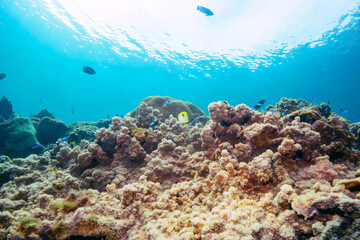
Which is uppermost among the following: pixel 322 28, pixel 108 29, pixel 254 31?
pixel 322 28

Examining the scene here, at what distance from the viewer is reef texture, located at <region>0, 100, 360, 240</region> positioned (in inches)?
59.0

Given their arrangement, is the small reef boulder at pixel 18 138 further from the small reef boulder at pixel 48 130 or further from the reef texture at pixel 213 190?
the reef texture at pixel 213 190

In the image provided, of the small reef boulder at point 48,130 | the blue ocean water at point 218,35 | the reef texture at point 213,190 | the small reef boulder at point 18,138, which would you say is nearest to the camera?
the reef texture at point 213,190

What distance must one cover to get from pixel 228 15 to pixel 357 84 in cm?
5536

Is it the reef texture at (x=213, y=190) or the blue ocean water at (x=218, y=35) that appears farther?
the blue ocean water at (x=218, y=35)

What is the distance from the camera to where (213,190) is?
94.3 inches

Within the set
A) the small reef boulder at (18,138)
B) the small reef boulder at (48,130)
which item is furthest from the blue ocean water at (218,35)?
the small reef boulder at (18,138)

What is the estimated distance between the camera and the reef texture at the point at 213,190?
1.50 meters

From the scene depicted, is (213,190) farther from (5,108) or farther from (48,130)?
(5,108)

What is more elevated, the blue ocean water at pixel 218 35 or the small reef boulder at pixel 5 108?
the blue ocean water at pixel 218 35

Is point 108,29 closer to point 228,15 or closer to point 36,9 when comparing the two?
point 36,9

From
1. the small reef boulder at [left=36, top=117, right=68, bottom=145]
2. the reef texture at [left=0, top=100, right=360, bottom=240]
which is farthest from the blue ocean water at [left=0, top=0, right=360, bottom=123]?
the reef texture at [left=0, top=100, right=360, bottom=240]

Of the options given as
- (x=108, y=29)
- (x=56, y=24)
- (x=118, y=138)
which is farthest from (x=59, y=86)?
(x=118, y=138)

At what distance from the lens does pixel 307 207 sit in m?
1.48
